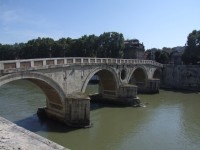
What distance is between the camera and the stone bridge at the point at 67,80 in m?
15.1

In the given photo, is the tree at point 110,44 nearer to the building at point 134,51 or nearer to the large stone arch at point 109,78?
the building at point 134,51

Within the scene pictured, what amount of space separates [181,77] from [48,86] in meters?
29.6

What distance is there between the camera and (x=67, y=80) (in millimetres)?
19078

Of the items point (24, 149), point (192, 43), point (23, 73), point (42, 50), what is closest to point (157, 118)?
point (23, 73)

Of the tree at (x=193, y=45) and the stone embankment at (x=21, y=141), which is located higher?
the tree at (x=193, y=45)

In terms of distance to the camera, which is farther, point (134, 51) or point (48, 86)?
point (134, 51)

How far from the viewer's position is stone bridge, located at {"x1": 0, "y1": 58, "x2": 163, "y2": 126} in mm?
15086

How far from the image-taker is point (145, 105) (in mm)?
26453

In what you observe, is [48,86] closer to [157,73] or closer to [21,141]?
[21,141]

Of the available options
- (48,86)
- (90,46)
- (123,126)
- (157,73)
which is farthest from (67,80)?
(90,46)

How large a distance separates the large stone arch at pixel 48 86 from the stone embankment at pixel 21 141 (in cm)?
695

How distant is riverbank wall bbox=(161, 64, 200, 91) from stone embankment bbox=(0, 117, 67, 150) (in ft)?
116

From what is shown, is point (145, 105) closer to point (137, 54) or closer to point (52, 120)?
point (52, 120)

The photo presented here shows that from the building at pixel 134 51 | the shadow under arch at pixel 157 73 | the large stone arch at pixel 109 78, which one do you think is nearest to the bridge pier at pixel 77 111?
the large stone arch at pixel 109 78
